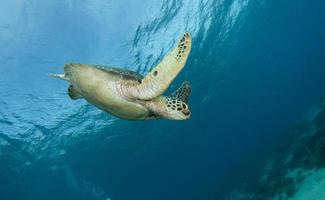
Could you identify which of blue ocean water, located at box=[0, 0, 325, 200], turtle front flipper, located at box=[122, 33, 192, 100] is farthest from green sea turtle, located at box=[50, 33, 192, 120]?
blue ocean water, located at box=[0, 0, 325, 200]

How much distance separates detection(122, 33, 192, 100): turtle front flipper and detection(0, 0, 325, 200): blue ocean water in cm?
874

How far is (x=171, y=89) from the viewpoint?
19344 mm

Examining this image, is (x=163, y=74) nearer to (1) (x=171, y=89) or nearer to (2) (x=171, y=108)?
(2) (x=171, y=108)

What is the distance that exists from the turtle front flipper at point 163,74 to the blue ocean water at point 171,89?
28.7ft

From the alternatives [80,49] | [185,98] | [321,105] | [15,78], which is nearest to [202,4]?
[80,49]

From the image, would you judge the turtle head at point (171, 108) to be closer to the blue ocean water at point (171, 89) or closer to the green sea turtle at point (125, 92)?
the green sea turtle at point (125, 92)

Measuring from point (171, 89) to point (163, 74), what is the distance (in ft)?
48.0

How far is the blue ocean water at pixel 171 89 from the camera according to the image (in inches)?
552

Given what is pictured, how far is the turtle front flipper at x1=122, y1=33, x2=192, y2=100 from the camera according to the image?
14.7ft

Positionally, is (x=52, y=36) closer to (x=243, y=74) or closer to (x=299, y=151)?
(x=243, y=74)

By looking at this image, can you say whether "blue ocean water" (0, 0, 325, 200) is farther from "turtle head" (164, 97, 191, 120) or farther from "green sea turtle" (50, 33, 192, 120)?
"turtle head" (164, 97, 191, 120)

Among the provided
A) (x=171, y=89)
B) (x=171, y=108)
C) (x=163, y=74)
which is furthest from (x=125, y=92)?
(x=171, y=89)

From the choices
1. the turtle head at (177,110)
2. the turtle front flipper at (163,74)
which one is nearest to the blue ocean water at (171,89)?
the turtle front flipper at (163,74)

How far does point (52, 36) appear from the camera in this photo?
44.9 feet
